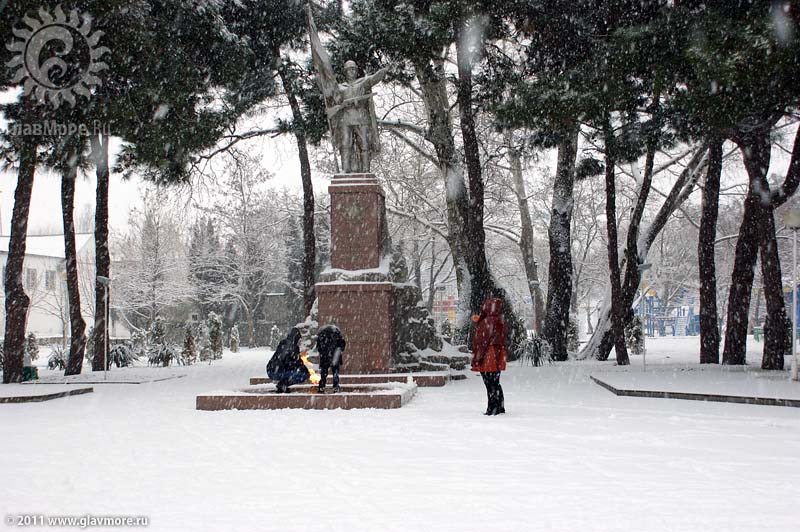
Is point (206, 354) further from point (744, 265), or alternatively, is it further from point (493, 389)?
point (493, 389)

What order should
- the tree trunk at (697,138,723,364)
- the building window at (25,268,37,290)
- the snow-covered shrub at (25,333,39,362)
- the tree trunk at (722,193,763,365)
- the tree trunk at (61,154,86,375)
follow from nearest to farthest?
the tree trunk at (722,193,763,365), the tree trunk at (697,138,723,364), the tree trunk at (61,154,86,375), the snow-covered shrub at (25,333,39,362), the building window at (25,268,37,290)

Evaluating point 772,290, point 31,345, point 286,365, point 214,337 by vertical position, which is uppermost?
point 772,290

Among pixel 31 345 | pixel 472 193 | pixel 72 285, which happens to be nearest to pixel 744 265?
pixel 472 193

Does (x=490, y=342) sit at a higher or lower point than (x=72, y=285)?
lower

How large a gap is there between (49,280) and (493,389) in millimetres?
44300

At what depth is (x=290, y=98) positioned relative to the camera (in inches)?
931

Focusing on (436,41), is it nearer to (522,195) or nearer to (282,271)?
(522,195)

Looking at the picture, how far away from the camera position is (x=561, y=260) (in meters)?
25.4

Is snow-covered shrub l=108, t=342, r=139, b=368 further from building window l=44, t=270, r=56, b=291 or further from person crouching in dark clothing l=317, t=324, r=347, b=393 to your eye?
building window l=44, t=270, r=56, b=291

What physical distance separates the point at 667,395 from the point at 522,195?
61.2 feet

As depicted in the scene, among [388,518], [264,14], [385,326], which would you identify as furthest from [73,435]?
[264,14]

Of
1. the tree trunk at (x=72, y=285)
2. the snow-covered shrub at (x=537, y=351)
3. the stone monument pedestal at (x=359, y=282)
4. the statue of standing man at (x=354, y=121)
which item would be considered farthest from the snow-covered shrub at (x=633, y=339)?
the tree trunk at (x=72, y=285)

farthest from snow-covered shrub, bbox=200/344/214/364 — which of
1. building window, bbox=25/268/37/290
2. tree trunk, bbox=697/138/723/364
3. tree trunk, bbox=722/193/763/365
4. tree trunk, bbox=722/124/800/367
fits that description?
tree trunk, bbox=722/124/800/367

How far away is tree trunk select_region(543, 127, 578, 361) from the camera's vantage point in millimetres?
25312
